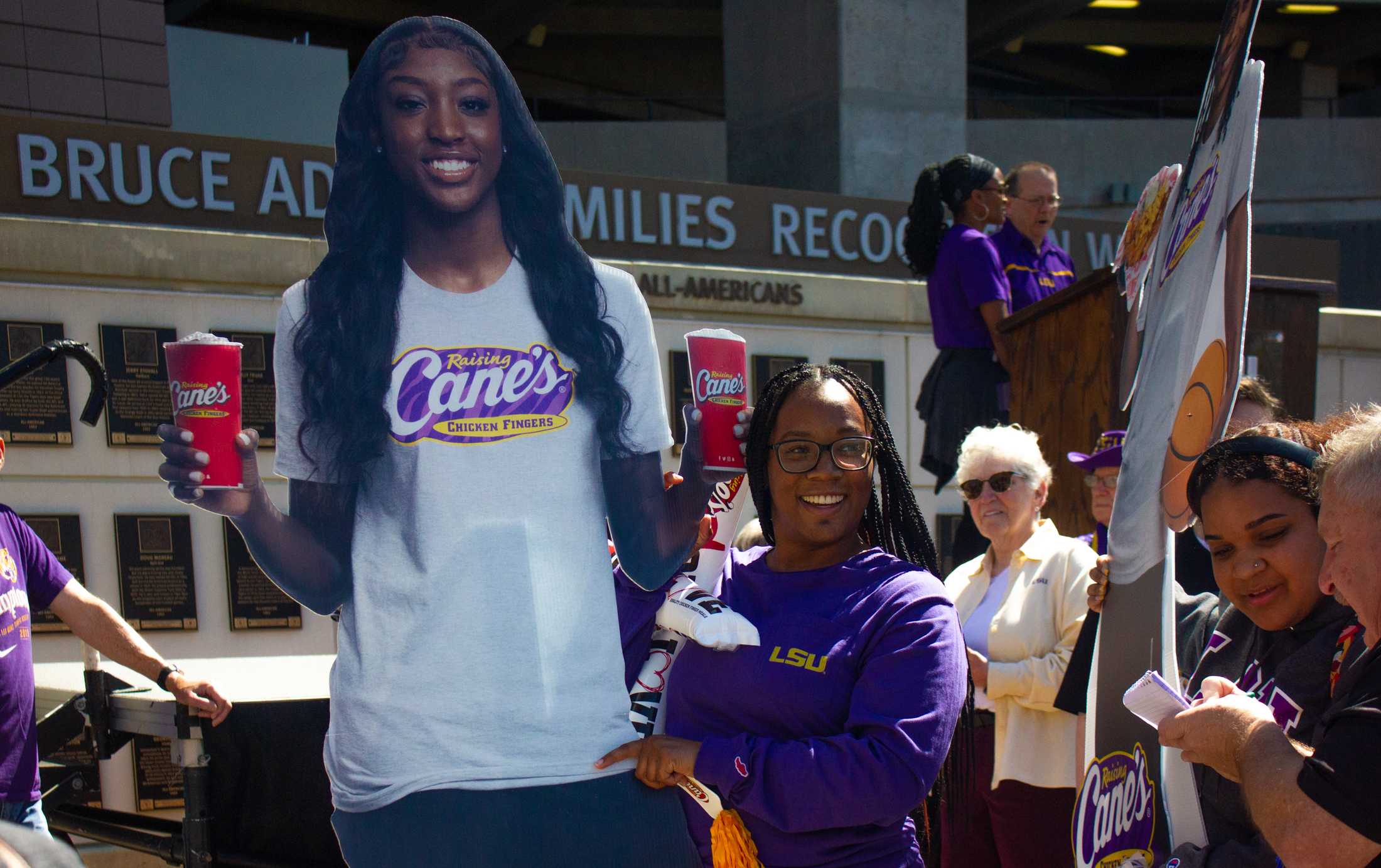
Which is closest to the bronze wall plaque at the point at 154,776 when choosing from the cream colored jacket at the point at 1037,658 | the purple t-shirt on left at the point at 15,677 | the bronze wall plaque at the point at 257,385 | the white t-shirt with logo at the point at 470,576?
the purple t-shirt on left at the point at 15,677

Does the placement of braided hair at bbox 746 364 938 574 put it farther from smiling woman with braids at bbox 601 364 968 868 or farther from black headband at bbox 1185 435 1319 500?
black headband at bbox 1185 435 1319 500

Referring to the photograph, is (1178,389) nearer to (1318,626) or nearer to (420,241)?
(1318,626)

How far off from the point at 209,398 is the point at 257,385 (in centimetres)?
354

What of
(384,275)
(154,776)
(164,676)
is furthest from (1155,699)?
(154,776)

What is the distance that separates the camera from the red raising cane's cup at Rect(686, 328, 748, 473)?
233cm

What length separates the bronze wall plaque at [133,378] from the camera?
541cm

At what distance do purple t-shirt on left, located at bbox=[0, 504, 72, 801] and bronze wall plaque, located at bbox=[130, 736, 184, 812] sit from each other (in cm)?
110

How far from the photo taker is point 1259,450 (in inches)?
83.6

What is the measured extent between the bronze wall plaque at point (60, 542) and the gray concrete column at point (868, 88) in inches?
323

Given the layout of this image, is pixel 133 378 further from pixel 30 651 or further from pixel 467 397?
pixel 467 397

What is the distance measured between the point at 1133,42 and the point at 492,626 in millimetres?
20191

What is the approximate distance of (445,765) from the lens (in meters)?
2.23

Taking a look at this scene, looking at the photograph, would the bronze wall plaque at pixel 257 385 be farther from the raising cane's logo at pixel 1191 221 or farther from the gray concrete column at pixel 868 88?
the gray concrete column at pixel 868 88

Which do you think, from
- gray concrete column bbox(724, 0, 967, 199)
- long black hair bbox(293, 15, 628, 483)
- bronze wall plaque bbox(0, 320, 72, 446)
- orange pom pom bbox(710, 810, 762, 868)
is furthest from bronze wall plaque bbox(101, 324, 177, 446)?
gray concrete column bbox(724, 0, 967, 199)
